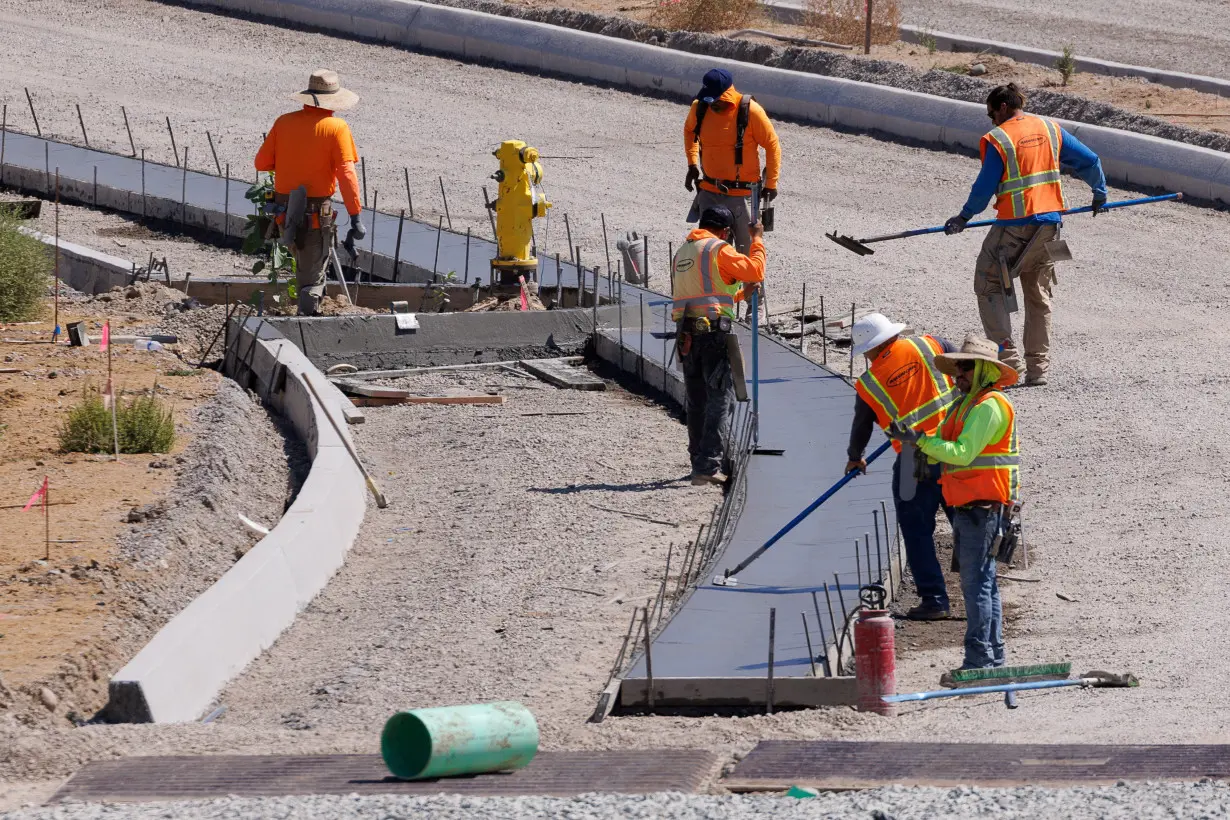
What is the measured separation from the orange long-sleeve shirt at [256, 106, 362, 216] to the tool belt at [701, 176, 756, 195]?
8.29ft

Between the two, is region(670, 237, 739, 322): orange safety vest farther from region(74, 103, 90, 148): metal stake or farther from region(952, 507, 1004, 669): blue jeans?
region(74, 103, 90, 148): metal stake

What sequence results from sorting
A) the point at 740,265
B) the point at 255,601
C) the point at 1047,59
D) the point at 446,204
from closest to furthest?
1. the point at 255,601
2. the point at 740,265
3. the point at 446,204
4. the point at 1047,59

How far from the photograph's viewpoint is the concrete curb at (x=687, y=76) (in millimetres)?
18047

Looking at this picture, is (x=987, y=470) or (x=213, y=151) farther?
(x=213, y=151)

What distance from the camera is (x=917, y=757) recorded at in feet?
20.8

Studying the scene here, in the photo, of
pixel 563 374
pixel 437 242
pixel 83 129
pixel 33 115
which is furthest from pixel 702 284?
pixel 33 115

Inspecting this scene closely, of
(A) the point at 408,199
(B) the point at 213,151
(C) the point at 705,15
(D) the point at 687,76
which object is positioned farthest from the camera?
(C) the point at 705,15

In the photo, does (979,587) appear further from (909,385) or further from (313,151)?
(313,151)

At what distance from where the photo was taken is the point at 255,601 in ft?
27.8

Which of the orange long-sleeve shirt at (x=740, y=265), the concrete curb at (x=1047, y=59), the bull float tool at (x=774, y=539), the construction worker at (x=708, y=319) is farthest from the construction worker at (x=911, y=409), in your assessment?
the concrete curb at (x=1047, y=59)

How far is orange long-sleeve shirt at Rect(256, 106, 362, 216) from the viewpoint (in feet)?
44.1

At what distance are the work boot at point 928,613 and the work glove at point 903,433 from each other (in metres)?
0.79

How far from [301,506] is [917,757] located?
14.0ft

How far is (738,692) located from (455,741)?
1666 mm
